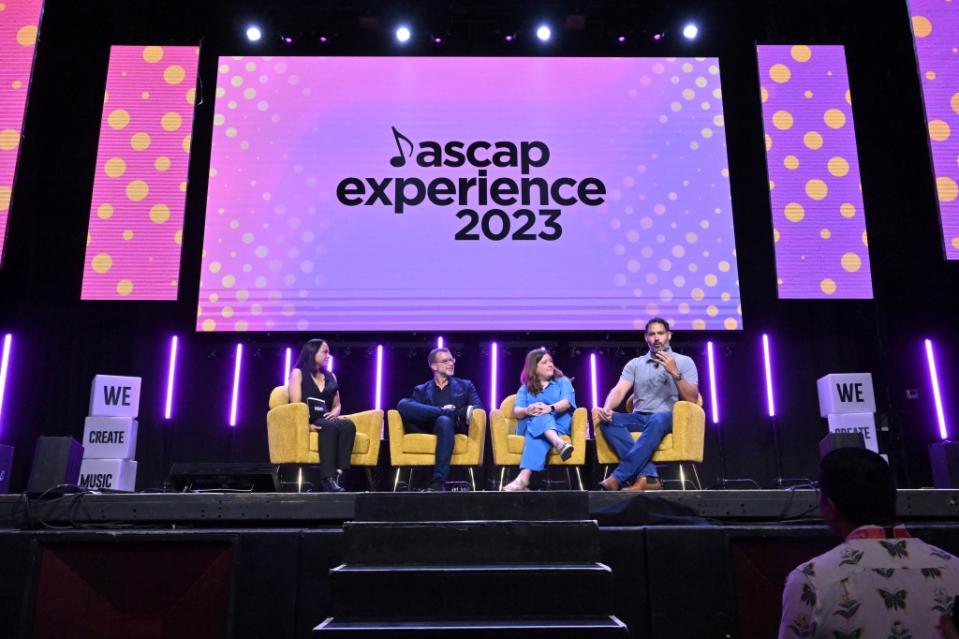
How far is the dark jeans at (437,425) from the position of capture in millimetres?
5273

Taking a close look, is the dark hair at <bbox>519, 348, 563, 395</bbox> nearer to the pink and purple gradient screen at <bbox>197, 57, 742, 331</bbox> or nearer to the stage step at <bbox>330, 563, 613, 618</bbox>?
the pink and purple gradient screen at <bbox>197, 57, 742, 331</bbox>

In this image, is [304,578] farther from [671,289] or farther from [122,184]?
[122,184]

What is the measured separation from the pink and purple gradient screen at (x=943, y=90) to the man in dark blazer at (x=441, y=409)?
4.34 m

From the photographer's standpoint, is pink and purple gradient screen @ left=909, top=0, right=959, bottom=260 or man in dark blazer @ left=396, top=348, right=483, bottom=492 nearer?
man in dark blazer @ left=396, top=348, right=483, bottom=492

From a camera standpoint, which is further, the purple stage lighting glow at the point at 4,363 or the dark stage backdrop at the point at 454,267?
Answer: the dark stage backdrop at the point at 454,267

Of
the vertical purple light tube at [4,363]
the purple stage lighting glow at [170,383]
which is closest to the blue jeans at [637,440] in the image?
the purple stage lighting glow at [170,383]

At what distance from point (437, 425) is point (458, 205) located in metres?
2.23

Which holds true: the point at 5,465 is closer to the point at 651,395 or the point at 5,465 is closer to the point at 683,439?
the point at 651,395

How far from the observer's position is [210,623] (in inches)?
111

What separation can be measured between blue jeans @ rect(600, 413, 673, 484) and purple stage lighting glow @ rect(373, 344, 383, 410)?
2.17 meters

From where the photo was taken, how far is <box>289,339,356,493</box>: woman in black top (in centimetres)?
507

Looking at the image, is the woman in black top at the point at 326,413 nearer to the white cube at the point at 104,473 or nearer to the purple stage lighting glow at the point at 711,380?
the white cube at the point at 104,473

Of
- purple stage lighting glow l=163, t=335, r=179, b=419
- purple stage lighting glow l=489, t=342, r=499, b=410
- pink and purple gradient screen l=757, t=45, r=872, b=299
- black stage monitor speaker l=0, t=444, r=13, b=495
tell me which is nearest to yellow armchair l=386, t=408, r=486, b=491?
purple stage lighting glow l=489, t=342, r=499, b=410

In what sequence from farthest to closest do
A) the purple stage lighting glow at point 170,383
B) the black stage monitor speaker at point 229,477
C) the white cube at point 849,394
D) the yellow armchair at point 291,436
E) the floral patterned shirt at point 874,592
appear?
the purple stage lighting glow at point 170,383, the white cube at point 849,394, the yellow armchair at point 291,436, the black stage monitor speaker at point 229,477, the floral patterned shirt at point 874,592
